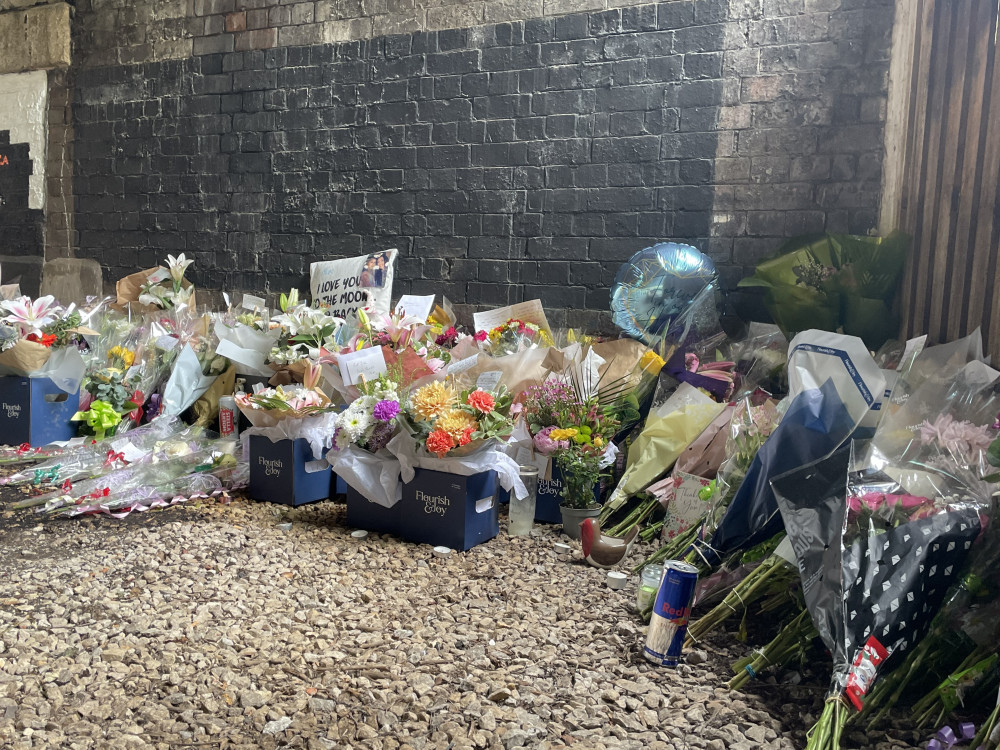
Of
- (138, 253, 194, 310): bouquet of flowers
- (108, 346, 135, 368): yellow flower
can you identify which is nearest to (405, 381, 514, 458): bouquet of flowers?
(108, 346, 135, 368): yellow flower

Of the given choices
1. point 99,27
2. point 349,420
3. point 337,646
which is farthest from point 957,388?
point 99,27

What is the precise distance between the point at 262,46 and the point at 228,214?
1.08 m

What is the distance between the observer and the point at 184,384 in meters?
3.64

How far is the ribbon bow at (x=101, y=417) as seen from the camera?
356 cm

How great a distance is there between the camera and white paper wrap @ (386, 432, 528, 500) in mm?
2525

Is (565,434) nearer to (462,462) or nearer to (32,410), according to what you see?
(462,462)

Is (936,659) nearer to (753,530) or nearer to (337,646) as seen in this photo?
(753,530)

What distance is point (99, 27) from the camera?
554cm

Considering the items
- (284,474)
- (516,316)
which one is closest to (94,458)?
(284,474)

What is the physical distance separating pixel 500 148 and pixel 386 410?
226 cm

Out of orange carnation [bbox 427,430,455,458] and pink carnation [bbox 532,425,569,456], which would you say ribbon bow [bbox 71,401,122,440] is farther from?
pink carnation [bbox 532,425,569,456]

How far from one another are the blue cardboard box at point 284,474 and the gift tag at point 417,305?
1.35 meters

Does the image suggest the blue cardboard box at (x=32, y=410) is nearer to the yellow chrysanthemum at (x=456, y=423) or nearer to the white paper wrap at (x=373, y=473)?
the white paper wrap at (x=373, y=473)

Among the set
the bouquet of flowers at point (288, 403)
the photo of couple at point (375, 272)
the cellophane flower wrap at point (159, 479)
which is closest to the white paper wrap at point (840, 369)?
the bouquet of flowers at point (288, 403)
